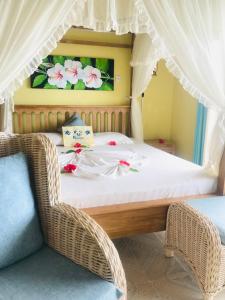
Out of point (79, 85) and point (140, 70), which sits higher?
point (140, 70)

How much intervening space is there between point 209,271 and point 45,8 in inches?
69.1

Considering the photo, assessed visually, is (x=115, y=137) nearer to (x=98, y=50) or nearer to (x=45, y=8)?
(x=98, y=50)

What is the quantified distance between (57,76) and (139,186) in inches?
91.2

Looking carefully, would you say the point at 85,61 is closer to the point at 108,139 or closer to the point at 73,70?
the point at 73,70

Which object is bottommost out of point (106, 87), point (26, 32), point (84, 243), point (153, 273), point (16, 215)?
point (153, 273)

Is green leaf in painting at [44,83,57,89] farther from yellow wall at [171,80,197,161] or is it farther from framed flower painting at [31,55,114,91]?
yellow wall at [171,80,197,161]

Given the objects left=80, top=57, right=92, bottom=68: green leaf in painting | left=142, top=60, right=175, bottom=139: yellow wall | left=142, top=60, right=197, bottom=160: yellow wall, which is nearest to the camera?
left=80, top=57, right=92, bottom=68: green leaf in painting

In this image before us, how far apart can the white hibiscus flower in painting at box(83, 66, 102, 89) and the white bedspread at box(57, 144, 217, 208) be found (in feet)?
5.98

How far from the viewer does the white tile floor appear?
74.5 inches

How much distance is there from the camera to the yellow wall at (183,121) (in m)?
4.07

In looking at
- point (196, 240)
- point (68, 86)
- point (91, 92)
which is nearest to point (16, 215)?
point (196, 240)

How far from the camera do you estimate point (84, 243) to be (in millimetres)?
1362

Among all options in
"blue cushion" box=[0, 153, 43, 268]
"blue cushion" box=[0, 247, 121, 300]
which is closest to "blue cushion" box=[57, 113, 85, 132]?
"blue cushion" box=[0, 153, 43, 268]

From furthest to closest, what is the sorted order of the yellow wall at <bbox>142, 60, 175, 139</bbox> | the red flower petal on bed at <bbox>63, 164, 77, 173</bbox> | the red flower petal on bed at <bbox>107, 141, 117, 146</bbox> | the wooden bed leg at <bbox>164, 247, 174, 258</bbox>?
1. the yellow wall at <bbox>142, 60, 175, 139</bbox>
2. the red flower petal on bed at <bbox>107, 141, 117, 146</bbox>
3. the red flower petal on bed at <bbox>63, 164, 77, 173</bbox>
4. the wooden bed leg at <bbox>164, 247, 174, 258</bbox>
